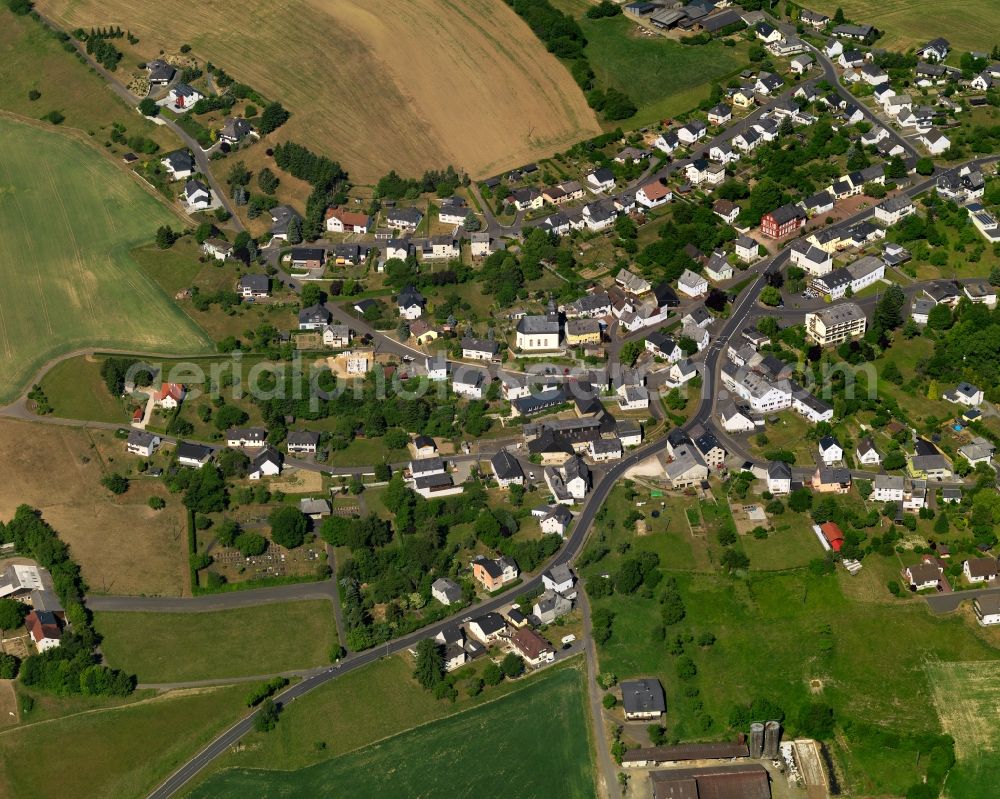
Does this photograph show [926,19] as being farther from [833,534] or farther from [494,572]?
[494,572]

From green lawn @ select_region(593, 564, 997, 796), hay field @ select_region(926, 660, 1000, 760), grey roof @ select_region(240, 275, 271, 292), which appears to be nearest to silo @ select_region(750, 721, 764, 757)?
green lawn @ select_region(593, 564, 997, 796)

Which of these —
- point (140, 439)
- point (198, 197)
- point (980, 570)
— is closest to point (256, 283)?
point (198, 197)

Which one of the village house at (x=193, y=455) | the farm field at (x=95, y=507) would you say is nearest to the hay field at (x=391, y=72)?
the village house at (x=193, y=455)

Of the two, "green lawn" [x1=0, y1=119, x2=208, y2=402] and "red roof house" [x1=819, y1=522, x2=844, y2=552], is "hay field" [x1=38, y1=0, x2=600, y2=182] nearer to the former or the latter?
"green lawn" [x1=0, y1=119, x2=208, y2=402]

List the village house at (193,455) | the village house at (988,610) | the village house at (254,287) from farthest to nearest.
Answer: the village house at (254,287), the village house at (193,455), the village house at (988,610)

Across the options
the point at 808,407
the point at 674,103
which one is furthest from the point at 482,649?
the point at 674,103

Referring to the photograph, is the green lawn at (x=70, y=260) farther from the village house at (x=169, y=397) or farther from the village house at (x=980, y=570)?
the village house at (x=980, y=570)
